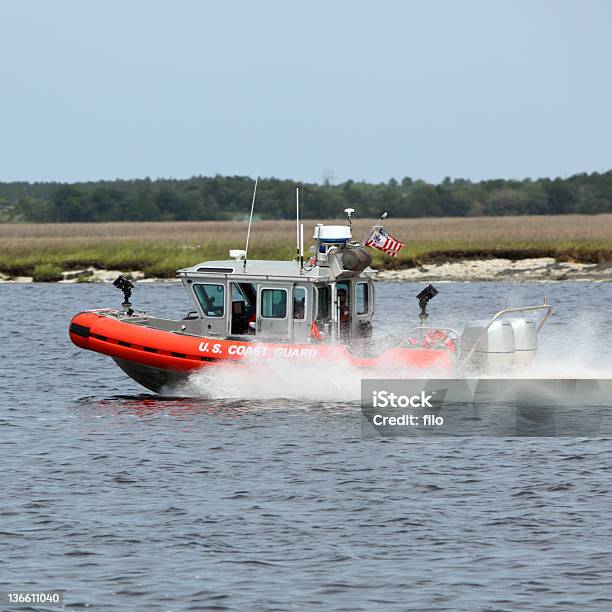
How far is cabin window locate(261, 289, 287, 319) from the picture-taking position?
19969 millimetres

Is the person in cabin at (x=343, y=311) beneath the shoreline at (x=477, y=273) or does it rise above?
above

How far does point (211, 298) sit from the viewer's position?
806 inches

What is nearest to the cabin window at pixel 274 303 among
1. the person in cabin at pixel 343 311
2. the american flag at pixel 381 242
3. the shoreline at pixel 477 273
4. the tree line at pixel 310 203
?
the person in cabin at pixel 343 311

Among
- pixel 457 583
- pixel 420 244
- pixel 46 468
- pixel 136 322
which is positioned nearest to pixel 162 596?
pixel 457 583

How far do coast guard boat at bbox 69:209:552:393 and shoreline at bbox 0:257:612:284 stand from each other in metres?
28.5

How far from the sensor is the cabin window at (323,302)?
20.0 metres

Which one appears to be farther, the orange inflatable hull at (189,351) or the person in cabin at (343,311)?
the person in cabin at (343,311)

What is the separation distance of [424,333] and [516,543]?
7422 millimetres

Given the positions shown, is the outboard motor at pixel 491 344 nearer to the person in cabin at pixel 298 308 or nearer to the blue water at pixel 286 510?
the blue water at pixel 286 510

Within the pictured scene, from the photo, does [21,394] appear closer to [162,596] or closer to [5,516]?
[5,516]

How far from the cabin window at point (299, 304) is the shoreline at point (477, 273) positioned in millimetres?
29017

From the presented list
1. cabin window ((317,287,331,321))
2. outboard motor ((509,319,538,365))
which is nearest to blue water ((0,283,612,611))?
outboard motor ((509,319,538,365))

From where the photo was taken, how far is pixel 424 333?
19.9 metres

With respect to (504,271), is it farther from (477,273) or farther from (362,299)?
(362,299)
